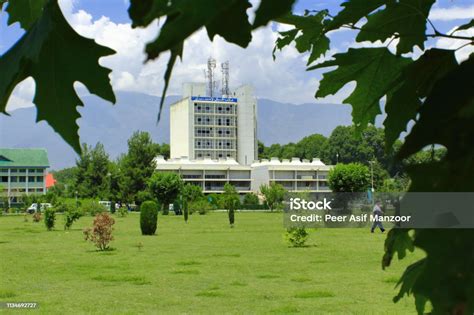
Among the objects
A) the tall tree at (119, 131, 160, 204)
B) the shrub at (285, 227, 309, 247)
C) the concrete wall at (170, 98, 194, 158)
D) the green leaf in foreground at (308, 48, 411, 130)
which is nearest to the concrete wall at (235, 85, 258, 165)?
the concrete wall at (170, 98, 194, 158)

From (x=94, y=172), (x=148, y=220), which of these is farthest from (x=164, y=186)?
(x=148, y=220)

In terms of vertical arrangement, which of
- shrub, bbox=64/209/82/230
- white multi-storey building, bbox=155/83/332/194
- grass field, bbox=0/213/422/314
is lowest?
grass field, bbox=0/213/422/314

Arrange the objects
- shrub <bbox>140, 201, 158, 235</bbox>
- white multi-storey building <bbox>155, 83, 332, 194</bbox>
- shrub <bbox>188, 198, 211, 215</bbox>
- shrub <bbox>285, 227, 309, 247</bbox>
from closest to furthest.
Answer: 1. shrub <bbox>285, 227, 309, 247</bbox>
2. shrub <bbox>140, 201, 158, 235</bbox>
3. shrub <bbox>188, 198, 211, 215</bbox>
4. white multi-storey building <bbox>155, 83, 332, 194</bbox>

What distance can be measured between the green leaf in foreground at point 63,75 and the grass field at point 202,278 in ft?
24.4

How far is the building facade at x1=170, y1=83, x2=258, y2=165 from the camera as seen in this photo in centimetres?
6650

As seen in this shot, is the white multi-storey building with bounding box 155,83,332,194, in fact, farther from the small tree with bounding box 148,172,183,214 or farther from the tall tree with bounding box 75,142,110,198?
the small tree with bounding box 148,172,183,214

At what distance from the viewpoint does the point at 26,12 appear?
638 mm

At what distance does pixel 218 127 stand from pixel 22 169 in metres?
21.2

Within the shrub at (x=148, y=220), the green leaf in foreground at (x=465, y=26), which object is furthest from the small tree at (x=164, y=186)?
the green leaf in foreground at (x=465, y=26)

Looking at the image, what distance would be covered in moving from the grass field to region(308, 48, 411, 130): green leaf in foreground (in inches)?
280

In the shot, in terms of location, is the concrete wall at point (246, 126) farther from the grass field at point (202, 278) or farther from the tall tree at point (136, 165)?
the grass field at point (202, 278)

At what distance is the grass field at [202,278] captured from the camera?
26.9ft

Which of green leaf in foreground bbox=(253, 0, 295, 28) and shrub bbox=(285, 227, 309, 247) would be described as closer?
green leaf in foreground bbox=(253, 0, 295, 28)

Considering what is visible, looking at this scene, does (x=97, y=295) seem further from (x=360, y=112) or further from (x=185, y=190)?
(x=185, y=190)
